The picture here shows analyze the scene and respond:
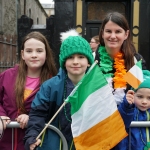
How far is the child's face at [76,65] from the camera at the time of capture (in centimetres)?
253

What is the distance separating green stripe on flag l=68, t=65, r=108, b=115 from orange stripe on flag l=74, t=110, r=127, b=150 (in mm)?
215

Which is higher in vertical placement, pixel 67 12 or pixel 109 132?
pixel 67 12

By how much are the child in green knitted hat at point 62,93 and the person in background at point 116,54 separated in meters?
0.31

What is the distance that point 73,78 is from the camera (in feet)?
8.61

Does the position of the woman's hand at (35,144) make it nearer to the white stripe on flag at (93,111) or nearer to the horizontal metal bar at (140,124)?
the white stripe on flag at (93,111)

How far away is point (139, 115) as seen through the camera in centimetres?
272

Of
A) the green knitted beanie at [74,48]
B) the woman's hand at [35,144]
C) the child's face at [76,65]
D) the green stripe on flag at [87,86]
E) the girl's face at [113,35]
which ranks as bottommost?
the woman's hand at [35,144]

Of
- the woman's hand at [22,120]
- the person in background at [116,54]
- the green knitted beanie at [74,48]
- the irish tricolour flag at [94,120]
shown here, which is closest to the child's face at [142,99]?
the person in background at [116,54]

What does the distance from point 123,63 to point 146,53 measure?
19.3ft

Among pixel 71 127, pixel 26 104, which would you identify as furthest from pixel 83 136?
pixel 26 104

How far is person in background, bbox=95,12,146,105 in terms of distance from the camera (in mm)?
2817

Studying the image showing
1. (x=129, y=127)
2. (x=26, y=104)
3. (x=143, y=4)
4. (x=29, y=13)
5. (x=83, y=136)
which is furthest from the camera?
(x=29, y=13)

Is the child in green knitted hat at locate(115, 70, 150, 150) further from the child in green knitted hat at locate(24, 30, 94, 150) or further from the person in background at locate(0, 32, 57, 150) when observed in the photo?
the person in background at locate(0, 32, 57, 150)

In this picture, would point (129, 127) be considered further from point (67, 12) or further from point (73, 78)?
point (67, 12)
